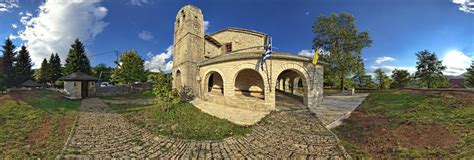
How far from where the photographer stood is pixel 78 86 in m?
20.5

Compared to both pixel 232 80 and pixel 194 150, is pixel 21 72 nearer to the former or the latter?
pixel 232 80

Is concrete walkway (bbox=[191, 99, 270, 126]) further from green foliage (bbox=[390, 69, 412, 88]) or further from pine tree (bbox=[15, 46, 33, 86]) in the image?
pine tree (bbox=[15, 46, 33, 86])

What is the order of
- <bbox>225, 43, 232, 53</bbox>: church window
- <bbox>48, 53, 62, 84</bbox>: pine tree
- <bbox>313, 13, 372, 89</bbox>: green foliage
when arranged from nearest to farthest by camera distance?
<bbox>225, 43, 232, 53</bbox>: church window → <bbox>313, 13, 372, 89</bbox>: green foliage → <bbox>48, 53, 62, 84</bbox>: pine tree

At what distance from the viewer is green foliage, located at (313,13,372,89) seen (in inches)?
923

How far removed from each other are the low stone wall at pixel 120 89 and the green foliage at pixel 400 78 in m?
41.1

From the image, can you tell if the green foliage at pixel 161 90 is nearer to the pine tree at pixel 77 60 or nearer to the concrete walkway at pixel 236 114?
the concrete walkway at pixel 236 114

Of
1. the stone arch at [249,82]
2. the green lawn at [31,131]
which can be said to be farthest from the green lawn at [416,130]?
the green lawn at [31,131]

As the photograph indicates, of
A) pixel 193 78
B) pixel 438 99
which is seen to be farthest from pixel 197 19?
pixel 438 99

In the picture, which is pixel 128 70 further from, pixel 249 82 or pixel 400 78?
pixel 400 78

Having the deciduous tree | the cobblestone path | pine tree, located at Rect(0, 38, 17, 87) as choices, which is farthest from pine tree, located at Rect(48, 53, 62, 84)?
the cobblestone path

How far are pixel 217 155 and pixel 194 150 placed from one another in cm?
94

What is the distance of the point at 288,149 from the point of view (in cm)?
650

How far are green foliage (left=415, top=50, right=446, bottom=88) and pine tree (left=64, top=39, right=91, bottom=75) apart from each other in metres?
54.2

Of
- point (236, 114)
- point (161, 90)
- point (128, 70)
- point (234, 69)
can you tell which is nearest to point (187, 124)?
point (236, 114)
